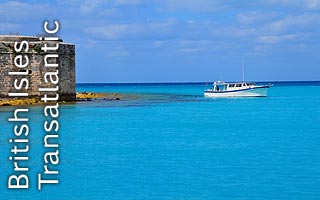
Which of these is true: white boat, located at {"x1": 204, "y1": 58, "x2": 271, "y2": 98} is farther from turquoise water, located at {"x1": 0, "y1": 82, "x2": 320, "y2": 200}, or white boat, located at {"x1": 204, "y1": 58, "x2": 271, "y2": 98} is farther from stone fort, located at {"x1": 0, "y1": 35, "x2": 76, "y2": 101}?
turquoise water, located at {"x1": 0, "y1": 82, "x2": 320, "y2": 200}

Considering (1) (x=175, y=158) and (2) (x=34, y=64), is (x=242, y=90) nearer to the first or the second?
(2) (x=34, y=64)

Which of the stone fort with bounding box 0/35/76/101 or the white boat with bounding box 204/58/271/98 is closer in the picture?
the stone fort with bounding box 0/35/76/101

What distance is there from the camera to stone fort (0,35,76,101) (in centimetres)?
2756

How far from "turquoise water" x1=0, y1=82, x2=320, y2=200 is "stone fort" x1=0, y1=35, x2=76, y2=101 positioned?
2642mm

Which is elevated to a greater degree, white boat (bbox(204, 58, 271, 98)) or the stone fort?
the stone fort

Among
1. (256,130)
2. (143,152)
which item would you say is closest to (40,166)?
(143,152)

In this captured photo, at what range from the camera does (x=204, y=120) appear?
25.4 m

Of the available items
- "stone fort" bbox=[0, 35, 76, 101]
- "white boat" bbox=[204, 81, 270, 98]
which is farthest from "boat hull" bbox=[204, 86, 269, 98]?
"stone fort" bbox=[0, 35, 76, 101]

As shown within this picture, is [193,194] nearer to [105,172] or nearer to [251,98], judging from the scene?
[105,172]

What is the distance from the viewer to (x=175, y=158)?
1487cm

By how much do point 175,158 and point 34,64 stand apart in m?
15.0

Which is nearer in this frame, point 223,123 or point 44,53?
point 223,123

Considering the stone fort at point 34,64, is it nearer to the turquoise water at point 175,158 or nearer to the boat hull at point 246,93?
the turquoise water at point 175,158

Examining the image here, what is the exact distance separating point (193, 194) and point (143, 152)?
5166 mm
